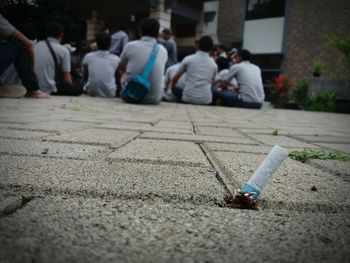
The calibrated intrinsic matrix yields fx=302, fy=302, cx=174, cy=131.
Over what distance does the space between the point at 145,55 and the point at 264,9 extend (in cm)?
1152

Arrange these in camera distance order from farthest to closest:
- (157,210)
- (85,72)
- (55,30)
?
(85,72), (55,30), (157,210)

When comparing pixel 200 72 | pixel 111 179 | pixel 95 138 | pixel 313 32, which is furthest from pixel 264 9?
pixel 111 179

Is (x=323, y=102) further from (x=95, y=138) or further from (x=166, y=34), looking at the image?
(x=95, y=138)

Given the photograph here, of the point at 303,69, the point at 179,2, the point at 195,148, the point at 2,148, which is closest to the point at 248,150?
the point at 195,148

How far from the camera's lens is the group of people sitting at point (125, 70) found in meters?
4.05

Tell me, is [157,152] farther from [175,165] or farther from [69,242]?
[69,242]

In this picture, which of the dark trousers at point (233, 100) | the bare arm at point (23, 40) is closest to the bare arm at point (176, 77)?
the dark trousers at point (233, 100)

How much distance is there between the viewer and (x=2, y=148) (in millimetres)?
1196

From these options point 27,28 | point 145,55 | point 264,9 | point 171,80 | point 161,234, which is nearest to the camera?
point 161,234

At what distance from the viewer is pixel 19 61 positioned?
400cm

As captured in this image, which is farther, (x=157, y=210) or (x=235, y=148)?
(x=235, y=148)

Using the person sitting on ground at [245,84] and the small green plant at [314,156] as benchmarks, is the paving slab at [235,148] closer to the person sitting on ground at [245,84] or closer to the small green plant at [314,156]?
the small green plant at [314,156]

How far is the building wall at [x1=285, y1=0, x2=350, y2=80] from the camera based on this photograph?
12.4 m

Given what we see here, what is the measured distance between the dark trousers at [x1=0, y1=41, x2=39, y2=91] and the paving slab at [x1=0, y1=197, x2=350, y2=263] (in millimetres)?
3743
